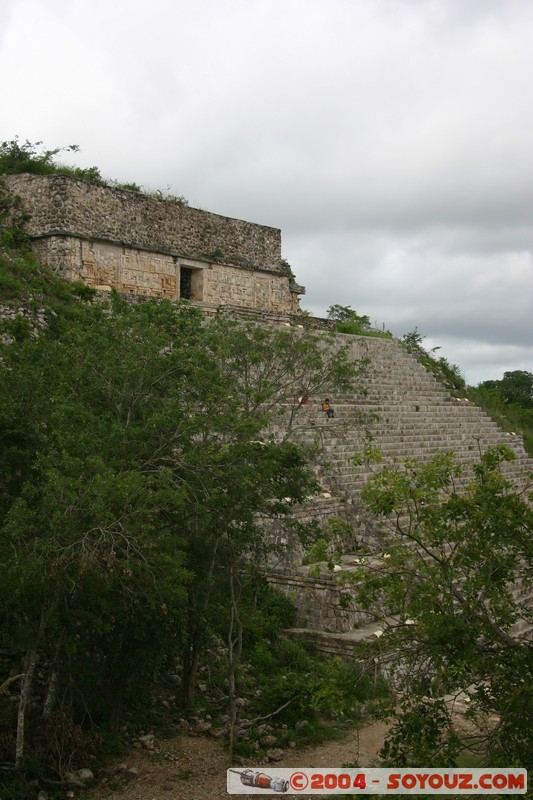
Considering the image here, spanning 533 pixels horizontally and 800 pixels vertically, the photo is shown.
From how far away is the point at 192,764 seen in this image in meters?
7.16

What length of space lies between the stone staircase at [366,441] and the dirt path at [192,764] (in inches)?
50.3

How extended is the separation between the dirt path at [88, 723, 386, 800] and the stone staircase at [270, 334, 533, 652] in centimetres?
128

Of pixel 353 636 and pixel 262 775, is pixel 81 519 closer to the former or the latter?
pixel 262 775

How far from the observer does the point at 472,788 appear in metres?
4.89

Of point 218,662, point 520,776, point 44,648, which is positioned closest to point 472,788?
point 520,776

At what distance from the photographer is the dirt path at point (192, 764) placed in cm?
659

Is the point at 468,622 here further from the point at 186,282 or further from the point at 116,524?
the point at 186,282

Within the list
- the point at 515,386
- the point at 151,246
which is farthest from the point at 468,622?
the point at 515,386

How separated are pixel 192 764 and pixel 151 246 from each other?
12406 mm

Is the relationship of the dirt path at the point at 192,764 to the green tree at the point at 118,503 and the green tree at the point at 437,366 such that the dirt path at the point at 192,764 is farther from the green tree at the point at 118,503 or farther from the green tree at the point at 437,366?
the green tree at the point at 437,366

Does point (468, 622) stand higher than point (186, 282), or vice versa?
point (186, 282)

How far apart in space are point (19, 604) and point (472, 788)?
11.0 feet

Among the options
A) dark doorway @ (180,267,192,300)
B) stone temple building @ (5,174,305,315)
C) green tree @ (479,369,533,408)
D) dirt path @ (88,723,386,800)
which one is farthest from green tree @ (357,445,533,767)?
green tree @ (479,369,533,408)

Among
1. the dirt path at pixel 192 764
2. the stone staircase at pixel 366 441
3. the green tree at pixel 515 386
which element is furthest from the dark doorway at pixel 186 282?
the green tree at pixel 515 386
